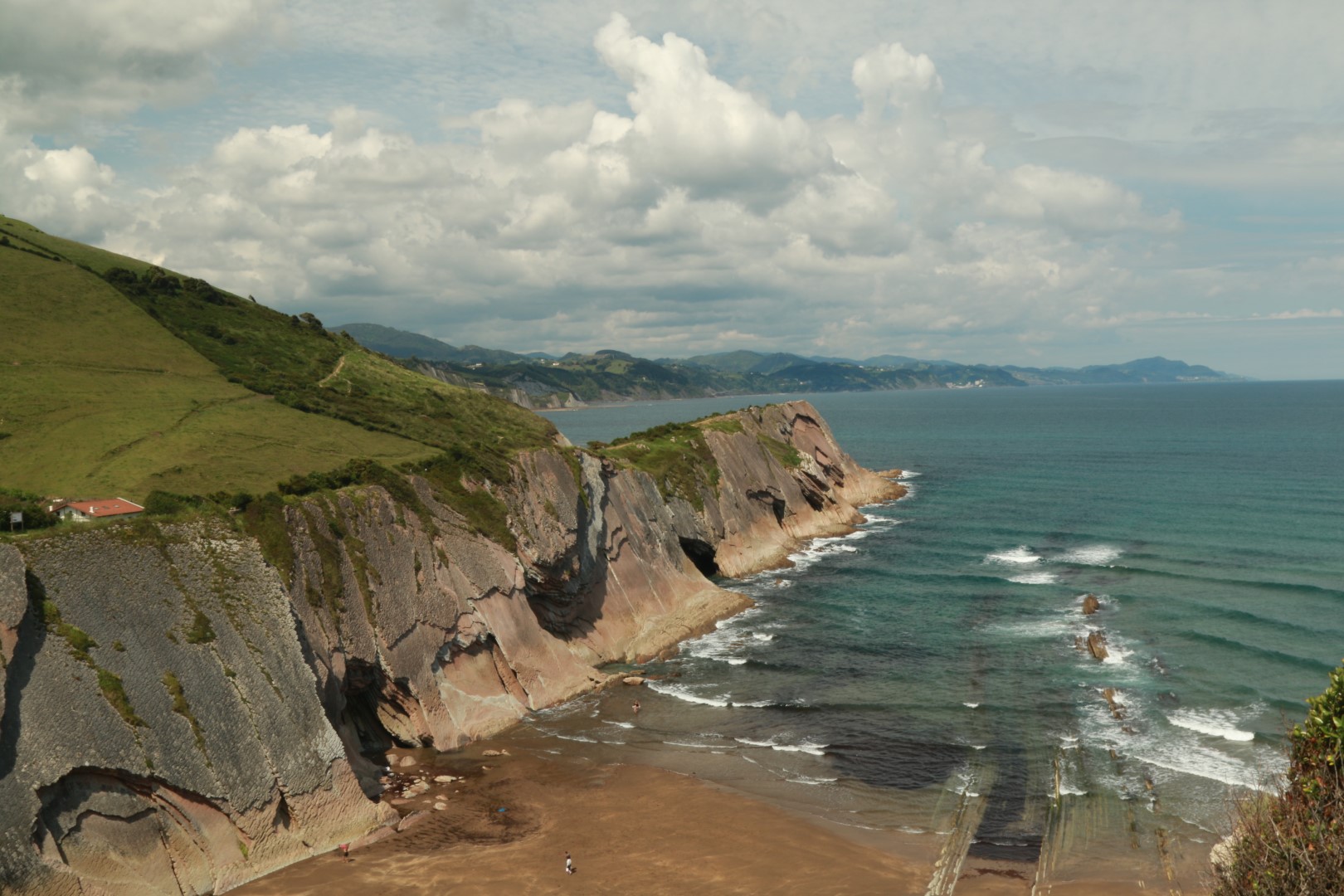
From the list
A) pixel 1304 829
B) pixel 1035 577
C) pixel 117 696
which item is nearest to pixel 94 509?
pixel 117 696

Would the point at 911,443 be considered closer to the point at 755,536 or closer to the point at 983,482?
the point at 983,482

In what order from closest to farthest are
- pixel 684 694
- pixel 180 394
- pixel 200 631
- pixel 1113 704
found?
pixel 200 631, pixel 1113 704, pixel 684 694, pixel 180 394

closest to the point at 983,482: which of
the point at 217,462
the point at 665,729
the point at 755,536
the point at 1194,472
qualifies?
the point at 1194,472

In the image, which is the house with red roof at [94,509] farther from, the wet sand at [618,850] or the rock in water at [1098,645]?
the rock in water at [1098,645]

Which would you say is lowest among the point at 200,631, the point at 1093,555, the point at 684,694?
the point at 684,694

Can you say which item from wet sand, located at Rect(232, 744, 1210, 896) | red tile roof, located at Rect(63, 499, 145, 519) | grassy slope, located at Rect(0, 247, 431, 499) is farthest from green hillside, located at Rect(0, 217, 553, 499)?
wet sand, located at Rect(232, 744, 1210, 896)

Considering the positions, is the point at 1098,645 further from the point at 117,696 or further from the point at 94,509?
the point at 94,509

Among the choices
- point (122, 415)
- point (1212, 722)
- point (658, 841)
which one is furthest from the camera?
point (122, 415)
